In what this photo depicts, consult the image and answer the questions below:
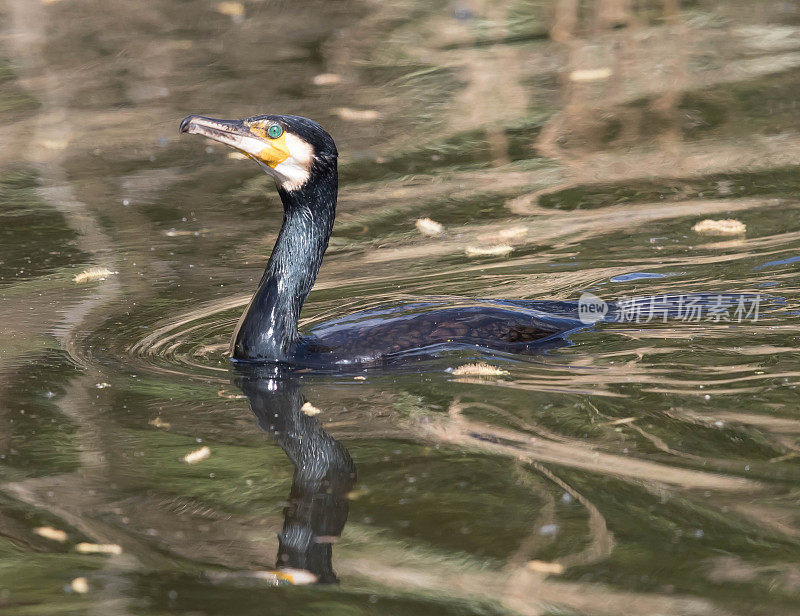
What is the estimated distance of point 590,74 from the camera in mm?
11297

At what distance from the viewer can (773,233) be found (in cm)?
768

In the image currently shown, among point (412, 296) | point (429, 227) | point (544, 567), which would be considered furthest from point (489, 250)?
point (544, 567)

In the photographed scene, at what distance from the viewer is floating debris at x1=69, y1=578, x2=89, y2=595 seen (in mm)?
3830

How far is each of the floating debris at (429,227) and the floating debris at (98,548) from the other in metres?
4.24

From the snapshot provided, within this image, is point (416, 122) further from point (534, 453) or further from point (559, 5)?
point (534, 453)

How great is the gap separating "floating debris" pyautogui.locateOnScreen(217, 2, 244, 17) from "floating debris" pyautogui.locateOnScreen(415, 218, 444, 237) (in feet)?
21.1

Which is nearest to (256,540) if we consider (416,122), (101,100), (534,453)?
(534,453)

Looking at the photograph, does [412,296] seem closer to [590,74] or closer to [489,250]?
[489,250]

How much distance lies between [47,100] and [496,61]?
14.0 ft

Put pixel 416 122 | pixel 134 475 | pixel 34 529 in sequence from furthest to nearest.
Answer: pixel 416 122
pixel 134 475
pixel 34 529

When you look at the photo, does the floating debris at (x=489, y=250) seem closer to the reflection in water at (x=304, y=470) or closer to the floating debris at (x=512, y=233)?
the floating debris at (x=512, y=233)

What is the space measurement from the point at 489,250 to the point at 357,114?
3351 mm

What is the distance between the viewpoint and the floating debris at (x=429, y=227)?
315 inches

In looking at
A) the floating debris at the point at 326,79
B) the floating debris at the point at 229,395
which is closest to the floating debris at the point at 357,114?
the floating debris at the point at 326,79
